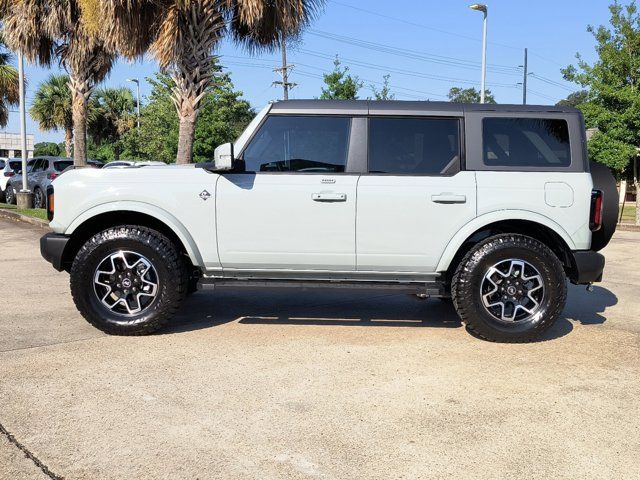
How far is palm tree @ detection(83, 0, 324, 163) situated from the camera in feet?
38.9

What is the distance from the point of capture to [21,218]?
1570 centimetres

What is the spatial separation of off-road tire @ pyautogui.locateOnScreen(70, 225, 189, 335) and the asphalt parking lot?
0.17 metres

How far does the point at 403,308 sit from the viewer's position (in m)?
6.38

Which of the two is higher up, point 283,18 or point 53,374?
point 283,18

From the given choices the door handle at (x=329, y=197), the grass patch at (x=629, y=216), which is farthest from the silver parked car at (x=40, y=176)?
the grass patch at (x=629, y=216)

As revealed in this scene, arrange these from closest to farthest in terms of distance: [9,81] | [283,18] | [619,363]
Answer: [619,363] < [283,18] < [9,81]

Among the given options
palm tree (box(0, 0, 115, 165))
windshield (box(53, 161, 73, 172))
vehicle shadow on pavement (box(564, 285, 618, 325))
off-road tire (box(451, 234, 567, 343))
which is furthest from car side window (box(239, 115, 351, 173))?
windshield (box(53, 161, 73, 172))

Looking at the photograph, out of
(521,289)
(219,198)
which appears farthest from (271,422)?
(521,289)

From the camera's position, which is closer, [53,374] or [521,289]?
[53,374]

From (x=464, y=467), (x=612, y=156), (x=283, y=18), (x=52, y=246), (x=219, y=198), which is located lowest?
(x=464, y=467)

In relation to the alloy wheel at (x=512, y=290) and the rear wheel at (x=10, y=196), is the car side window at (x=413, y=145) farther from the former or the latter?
the rear wheel at (x=10, y=196)

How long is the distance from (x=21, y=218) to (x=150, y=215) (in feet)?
40.3

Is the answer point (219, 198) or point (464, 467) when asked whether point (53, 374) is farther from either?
point (464, 467)

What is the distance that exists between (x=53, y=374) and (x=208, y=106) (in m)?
34.9
